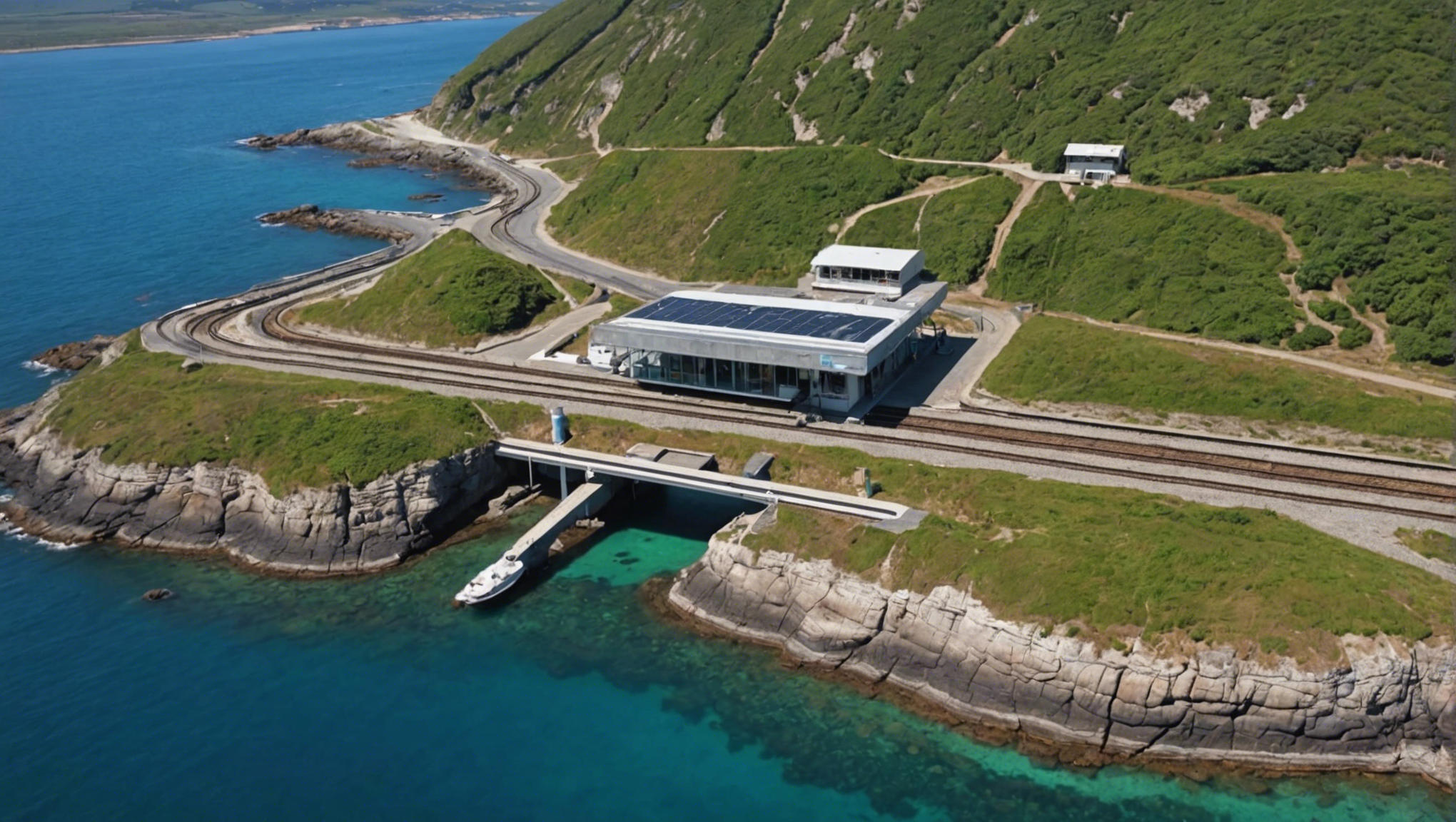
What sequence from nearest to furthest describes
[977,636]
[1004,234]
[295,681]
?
1. [977,636]
2. [295,681]
3. [1004,234]

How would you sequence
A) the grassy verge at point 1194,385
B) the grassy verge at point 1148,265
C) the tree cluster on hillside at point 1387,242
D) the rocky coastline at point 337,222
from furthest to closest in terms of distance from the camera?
the rocky coastline at point 337,222 → the grassy verge at point 1148,265 → the tree cluster on hillside at point 1387,242 → the grassy verge at point 1194,385

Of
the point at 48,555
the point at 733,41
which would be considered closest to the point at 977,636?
the point at 48,555

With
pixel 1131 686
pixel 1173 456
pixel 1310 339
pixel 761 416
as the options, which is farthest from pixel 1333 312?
pixel 1131 686

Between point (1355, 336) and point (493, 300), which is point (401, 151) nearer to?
point (493, 300)

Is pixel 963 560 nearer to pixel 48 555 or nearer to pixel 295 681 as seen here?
pixel 295 681

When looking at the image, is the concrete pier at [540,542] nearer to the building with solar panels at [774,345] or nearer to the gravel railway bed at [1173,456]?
the building with solar panels at [774,345]

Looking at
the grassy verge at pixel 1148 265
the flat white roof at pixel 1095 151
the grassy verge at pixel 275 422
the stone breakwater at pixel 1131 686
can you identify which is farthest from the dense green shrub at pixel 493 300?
the flat white roof at pixel 1095 151
